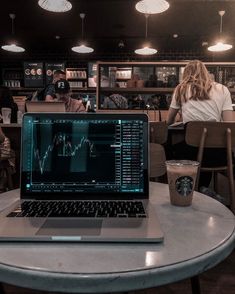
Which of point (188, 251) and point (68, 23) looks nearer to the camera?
point (188, 251)

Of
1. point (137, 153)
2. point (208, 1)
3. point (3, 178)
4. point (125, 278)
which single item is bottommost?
point (3, 178)

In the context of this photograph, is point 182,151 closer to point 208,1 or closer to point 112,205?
point 112,205

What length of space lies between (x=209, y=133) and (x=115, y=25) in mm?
5636

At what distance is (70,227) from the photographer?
0.68m

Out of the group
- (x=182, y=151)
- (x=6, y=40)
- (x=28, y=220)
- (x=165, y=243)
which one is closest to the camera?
(x=165, y=243)

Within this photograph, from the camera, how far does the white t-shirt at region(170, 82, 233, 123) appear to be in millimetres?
2779

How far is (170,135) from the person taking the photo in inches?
129

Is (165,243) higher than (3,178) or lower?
higher

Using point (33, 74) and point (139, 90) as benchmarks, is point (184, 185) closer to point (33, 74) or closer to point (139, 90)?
point (139, 90)

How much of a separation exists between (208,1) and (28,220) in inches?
237

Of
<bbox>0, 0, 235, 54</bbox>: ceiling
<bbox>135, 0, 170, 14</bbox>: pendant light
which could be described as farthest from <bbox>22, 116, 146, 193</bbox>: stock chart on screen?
<bbox>0, 0, 235, 54</bbox>: ceiling

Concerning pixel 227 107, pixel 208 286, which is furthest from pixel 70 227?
pixel 227 107

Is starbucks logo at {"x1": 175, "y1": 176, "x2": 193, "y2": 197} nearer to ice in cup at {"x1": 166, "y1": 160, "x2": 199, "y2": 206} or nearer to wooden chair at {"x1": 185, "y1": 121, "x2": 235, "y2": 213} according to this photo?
ice in cup at {"x1": 166, "y1": 160, "x2": 199, "y2": 206}

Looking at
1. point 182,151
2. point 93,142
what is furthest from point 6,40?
point 93,142
